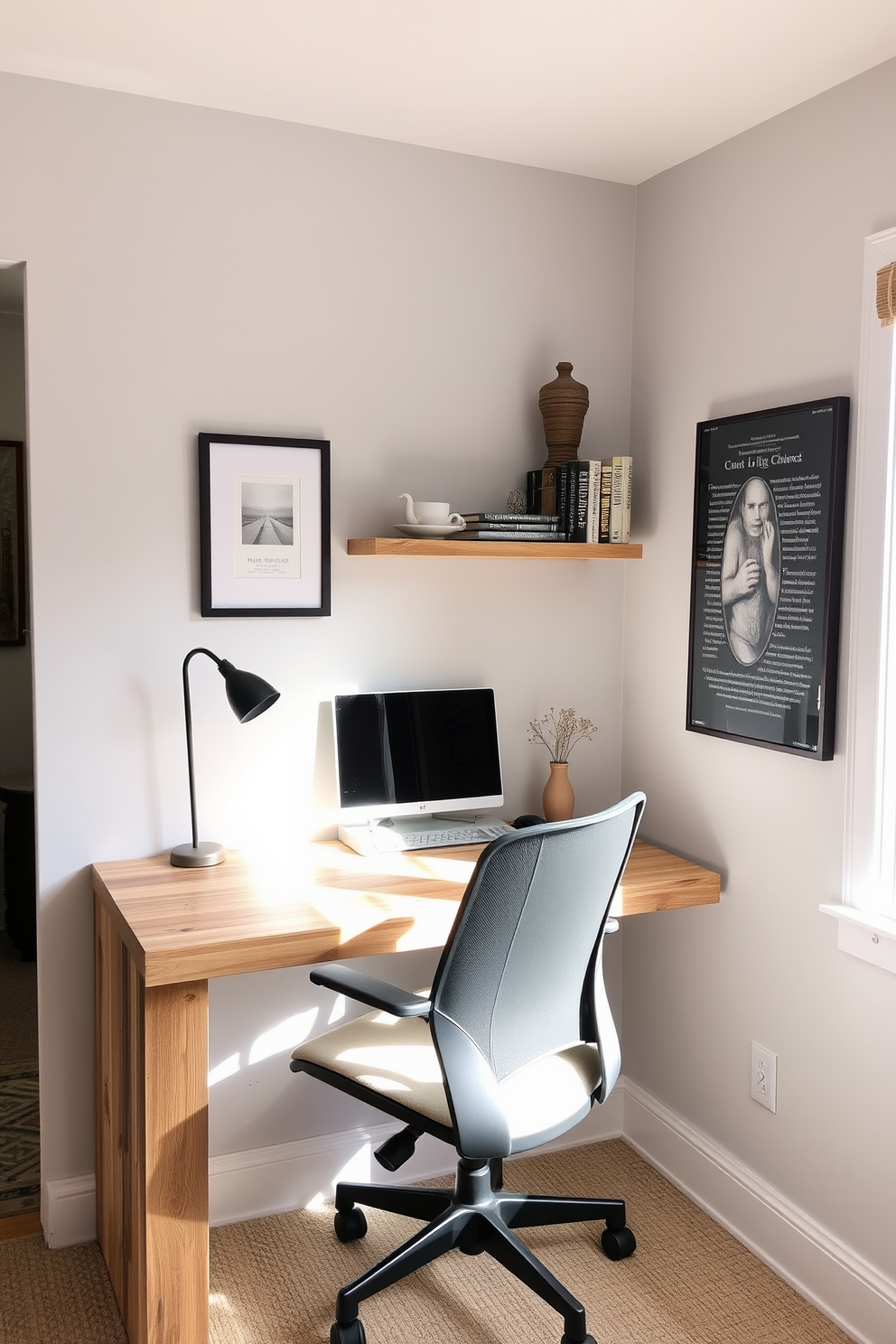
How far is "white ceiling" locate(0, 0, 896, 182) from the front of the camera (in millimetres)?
1963

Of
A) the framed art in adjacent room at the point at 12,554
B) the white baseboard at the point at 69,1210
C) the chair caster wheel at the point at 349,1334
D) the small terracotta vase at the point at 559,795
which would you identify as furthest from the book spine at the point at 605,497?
the framed art in adjacent room at the point at 12,554

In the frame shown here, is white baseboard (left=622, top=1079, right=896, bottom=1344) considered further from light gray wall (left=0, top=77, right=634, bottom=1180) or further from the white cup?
the white cup

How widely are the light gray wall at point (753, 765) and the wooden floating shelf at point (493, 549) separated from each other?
0.18m

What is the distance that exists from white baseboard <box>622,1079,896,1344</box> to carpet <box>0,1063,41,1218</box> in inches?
58.9

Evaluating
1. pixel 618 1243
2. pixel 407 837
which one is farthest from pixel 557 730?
pixel 618 1243

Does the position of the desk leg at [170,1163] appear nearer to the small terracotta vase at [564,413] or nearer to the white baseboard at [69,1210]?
the white baseboard at [69,1210]

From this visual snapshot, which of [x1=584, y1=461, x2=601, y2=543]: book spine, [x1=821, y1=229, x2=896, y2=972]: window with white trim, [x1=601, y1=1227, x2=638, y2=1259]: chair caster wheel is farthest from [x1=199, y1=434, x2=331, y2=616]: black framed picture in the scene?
[x1=601, y1=1227, x2=638, y2=1259]: chair caster wheel

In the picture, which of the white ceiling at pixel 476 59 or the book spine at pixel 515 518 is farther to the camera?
the book spine at pixel 515 518

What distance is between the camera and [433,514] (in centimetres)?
254

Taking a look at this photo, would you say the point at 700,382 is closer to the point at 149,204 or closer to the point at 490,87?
the point at 490,87

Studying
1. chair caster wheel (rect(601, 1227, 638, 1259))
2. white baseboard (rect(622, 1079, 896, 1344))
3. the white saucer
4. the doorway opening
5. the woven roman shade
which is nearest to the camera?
the woven roman shade

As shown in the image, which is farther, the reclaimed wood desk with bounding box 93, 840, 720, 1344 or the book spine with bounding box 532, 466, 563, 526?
the book spine with bounding box 532, 466, 563, 526

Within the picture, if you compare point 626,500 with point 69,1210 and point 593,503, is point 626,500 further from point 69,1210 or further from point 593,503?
point 69,1210

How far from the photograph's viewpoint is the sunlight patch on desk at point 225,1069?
2.55 metres
